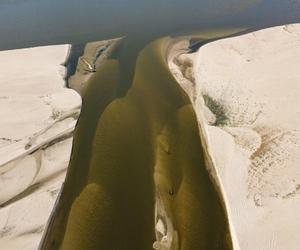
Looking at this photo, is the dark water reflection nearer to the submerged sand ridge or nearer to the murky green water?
the murky green water

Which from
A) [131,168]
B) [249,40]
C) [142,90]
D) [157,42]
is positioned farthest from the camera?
[157,42]

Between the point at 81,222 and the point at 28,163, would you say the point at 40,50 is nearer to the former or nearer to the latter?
the point at 28,163

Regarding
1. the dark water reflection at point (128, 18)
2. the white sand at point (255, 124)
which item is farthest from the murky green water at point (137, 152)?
the white sand at point (255, 124)

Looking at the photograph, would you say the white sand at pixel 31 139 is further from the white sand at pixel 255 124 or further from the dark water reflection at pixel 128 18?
the white sand at pixel 255 124

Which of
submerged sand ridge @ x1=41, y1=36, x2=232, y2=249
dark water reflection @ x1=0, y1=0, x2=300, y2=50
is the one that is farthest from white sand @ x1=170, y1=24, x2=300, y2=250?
dark water reflection @ x1=0, y1=0, x2=300, y2=50

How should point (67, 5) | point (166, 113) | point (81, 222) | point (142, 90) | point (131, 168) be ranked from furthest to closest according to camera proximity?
point (67, 5) < point (142, 90) < point (166, 113) < point (131, 168) < point (81, 222)

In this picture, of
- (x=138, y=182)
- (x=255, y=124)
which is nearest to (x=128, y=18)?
(x=255, y=124)

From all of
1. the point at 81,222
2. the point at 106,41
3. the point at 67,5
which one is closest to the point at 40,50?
the point at 106,41
